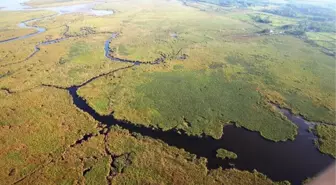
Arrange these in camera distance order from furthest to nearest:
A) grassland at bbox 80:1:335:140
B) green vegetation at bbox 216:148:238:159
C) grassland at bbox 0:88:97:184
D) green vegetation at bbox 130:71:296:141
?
grassland at bbox 80:1:335:140 < green vegetation at bbox 130:71:296:141 < green vegetation at bbox 216:148:238:159 < grassland at bbox 0:88:97:184

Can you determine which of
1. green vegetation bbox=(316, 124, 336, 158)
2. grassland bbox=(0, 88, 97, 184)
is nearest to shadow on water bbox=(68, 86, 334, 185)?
green vegetation bbox=(316, 124, 336, 158)

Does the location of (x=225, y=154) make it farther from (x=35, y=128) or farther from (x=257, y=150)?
(x=35, y=128)

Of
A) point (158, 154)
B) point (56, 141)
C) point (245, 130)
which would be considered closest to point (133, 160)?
point (158, 154)

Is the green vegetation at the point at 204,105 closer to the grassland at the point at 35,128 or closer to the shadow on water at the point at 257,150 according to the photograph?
the shadow on water at the point at 257,150

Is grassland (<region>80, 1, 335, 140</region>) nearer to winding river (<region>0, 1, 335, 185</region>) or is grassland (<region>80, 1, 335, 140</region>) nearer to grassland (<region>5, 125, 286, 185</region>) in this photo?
winding river (<region>0, 1, 335, 185</region>)

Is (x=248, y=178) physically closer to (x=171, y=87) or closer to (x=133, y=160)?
(x=133, y=160)

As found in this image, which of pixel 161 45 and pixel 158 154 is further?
pixel 161 45

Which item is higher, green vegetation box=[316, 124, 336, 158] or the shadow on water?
green vegetation box=[316, 124, 336, 158]

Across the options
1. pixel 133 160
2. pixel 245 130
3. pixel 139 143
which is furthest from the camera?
pixel 245 130
